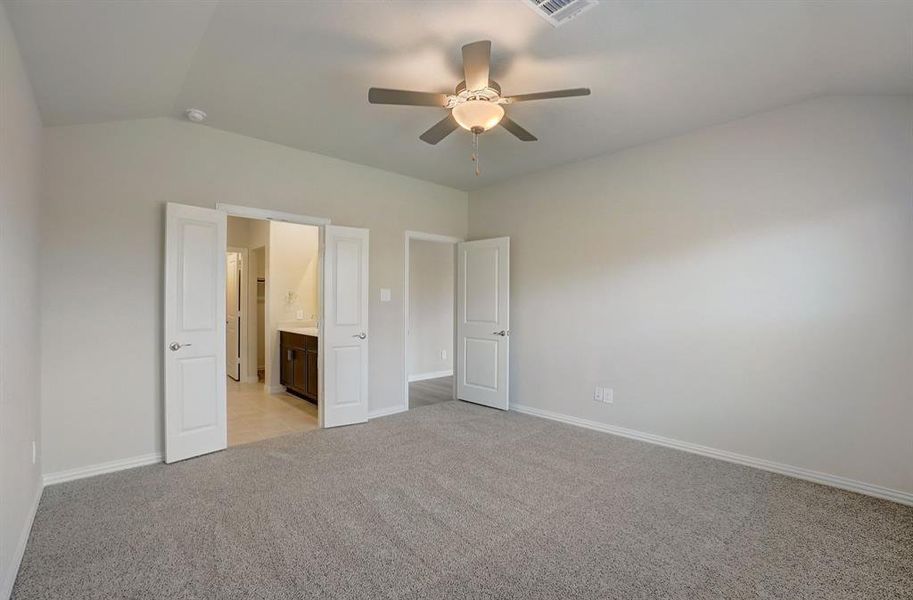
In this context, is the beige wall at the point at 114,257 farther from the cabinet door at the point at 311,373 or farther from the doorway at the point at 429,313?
the doorway at the point at 429,313

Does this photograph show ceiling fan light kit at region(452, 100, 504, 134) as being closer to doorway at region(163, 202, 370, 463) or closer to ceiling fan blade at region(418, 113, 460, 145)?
ceiling fan blade at region(418, 113, 460, 145)

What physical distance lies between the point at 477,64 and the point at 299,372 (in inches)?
173

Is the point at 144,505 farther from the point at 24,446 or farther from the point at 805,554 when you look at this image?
the point at 805,554

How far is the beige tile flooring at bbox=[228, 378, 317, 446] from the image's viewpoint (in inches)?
159

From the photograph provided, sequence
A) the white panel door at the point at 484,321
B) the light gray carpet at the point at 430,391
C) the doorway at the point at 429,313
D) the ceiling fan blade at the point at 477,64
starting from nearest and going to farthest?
the ceiling fan blade at the point at 477,64 < the white panel door at the point at 484,321 < the light gray carpet at the point at 430,391 < the doorway at the point at 429,313

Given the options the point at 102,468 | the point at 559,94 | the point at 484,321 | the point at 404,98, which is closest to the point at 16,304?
the point at 102,468

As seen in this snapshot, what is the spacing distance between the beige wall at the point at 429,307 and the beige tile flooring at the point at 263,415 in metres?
2.14

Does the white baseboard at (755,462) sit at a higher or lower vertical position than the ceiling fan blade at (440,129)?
lower

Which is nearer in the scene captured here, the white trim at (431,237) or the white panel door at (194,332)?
the white panel door at (194,332)

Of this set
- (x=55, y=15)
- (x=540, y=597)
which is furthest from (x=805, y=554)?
(x=55, y=15)

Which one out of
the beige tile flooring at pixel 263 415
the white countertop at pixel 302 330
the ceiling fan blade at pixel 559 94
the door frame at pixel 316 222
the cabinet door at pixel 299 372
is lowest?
the beige tile flooring at pixel 263 415

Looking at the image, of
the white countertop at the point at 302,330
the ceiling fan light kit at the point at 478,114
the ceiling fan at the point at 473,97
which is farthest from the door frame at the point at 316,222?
the ceiling fan light kit at the point at 478,114

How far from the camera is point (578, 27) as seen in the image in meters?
2.22

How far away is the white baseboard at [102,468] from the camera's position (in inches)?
114
